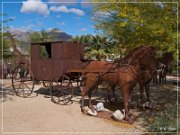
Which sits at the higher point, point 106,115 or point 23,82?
point 23,82

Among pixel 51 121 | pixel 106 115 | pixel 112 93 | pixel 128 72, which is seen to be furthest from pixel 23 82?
pixel 128 72

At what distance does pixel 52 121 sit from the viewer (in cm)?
880

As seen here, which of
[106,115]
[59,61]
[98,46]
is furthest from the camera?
[98,46]

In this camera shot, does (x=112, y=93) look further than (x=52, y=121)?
Yes

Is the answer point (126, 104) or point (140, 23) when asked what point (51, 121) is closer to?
point (126, 104)

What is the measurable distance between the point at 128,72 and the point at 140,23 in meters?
1.67

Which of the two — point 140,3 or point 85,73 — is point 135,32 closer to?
point 140,3

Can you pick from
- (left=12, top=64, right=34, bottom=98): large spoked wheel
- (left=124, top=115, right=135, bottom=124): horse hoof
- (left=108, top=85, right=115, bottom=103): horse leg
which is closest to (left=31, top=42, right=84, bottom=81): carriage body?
(left=12, top=64, right=34, bottom=98): large spoked wheel

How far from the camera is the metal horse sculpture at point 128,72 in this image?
30.8 ft

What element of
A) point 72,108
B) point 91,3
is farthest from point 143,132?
point 91,3

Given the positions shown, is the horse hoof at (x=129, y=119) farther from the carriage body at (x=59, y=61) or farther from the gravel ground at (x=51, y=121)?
the carriage body at (x=59, y=61)

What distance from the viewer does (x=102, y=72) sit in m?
10.1

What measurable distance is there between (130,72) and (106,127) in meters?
2.07

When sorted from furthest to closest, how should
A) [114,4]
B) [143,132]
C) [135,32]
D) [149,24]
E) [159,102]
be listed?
1. [159,102]
2. [114,4]
3. [135,32]
4. [149,24]
5. [143,132]
